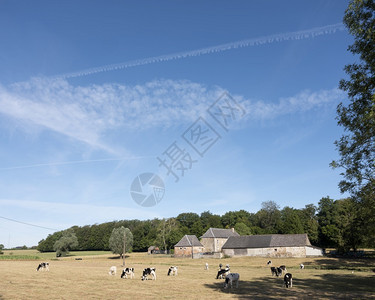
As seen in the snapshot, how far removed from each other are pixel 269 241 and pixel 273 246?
183 cm

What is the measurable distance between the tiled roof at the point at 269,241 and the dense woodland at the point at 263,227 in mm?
6995

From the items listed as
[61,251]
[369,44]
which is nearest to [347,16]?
[369,44]

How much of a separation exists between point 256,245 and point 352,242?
21.0 metres

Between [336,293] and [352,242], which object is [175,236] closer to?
[352,242]

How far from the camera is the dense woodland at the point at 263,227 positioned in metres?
63.5

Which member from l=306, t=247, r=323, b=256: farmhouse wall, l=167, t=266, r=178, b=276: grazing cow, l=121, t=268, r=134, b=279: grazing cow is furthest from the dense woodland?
l=121, t=268, r=134, b=279: grazing cow

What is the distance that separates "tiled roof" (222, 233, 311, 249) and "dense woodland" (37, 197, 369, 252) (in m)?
7.00

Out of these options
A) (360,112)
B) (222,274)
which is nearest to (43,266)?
(222,274)

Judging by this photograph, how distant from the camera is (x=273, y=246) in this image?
68.8 meters

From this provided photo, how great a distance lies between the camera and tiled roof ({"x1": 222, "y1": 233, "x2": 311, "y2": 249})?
67.2 meters

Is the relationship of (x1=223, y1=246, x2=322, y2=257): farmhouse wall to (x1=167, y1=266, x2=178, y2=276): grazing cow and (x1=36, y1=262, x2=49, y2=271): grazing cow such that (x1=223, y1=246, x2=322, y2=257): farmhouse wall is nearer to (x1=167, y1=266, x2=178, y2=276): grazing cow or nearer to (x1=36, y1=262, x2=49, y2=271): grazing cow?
(x1=167, y1=266, x2=178, y2=276): grazing cow

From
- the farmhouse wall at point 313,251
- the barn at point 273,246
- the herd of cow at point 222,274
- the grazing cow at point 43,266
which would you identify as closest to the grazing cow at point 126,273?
the herd of cow at point 222,274

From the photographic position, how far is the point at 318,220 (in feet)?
290

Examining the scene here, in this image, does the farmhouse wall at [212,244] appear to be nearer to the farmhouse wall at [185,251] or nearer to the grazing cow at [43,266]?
the farmhouse wall at [185,251]
